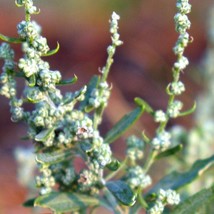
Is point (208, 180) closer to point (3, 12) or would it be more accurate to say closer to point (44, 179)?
point (44, 179)

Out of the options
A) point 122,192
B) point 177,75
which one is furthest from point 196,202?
point 177,75

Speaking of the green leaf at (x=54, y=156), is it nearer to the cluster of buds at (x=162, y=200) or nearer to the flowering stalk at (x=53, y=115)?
the flowering stalk at (x=53, y=115)

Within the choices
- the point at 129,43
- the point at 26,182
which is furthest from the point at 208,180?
the point at 129,43

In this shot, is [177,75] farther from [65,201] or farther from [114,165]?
[65,201]

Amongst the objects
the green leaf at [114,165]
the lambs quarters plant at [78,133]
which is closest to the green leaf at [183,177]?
the lambs quarters plant at [78,133]

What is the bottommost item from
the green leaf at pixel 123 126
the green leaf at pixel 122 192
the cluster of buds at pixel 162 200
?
the cluster of buds at pixel 162 200

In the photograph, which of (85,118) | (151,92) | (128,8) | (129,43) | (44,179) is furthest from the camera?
(128,8)

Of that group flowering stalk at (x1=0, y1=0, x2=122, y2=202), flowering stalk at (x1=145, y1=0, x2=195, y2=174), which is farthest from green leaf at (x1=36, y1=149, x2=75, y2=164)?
flowering stalk at (x1=145, y1=0, x2=195, y2=174)
